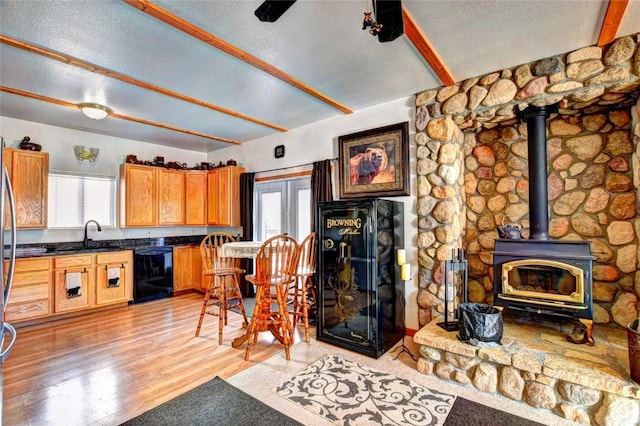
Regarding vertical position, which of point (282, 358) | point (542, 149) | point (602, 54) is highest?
point (602, 54)

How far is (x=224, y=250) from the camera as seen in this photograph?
3305 millimetres

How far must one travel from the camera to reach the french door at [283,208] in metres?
4.63

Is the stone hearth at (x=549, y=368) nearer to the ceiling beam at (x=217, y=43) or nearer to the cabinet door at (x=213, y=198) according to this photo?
the ceiling beam at (x=217, y=43)

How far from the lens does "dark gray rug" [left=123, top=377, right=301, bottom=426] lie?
200 cm

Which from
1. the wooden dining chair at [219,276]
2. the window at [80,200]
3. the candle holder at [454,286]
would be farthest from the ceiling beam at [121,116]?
the candle holder at [454,286]

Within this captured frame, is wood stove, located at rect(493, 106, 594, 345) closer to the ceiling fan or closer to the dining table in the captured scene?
the ceiling fan

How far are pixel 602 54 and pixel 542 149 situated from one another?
0.80m

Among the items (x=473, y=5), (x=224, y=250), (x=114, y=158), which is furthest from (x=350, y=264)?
(x=114, y=158)

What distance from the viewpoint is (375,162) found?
144 inches

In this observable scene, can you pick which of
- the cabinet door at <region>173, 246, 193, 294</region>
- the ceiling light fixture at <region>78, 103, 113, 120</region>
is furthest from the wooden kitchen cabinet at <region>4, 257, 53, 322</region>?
the ceiling light fixture at <region>78, 103, 113, 120</region>

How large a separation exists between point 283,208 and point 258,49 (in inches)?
110

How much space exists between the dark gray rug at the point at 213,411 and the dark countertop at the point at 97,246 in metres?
3.18

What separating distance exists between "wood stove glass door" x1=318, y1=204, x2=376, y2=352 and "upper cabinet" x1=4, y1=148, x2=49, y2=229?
12.7ft

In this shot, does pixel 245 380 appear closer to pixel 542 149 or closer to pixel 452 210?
pixel 452 210
